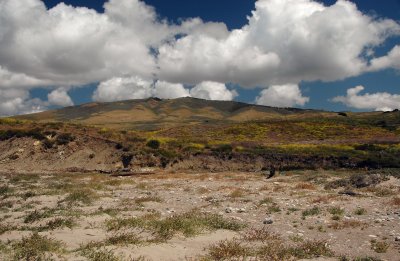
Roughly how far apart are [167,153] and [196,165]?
4.90 m

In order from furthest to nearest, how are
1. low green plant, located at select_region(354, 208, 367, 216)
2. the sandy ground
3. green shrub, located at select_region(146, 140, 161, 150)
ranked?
green shrub, located at select_region(146, 140, 161, 150)
low green plant, located at select_region(354, 208, 367, 216)
the sandy ground

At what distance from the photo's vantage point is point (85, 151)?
5625 centimetres

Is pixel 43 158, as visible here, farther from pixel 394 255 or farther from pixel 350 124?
pixel 350 124

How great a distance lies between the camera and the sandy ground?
12.4 metres

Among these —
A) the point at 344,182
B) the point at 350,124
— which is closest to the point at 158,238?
the point at 344,182

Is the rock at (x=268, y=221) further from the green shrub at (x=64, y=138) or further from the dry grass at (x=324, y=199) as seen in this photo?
the green shrub at (x=64, y=138)

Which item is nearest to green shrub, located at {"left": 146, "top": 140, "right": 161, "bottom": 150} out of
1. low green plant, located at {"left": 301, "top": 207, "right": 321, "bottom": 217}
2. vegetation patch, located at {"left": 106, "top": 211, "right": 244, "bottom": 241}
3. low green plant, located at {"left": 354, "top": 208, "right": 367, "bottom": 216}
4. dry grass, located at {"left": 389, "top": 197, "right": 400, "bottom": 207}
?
low green plant, located at {"left": 301, "top": 207, "right": 321, "bottom": 217}

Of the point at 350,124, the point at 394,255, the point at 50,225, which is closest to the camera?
the point at 394,255

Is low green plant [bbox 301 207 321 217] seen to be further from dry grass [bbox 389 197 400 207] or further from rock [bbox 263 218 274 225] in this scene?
dry grass [bbox 389 197 400 207]

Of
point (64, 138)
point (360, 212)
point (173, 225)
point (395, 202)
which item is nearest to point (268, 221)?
point (173, 225)

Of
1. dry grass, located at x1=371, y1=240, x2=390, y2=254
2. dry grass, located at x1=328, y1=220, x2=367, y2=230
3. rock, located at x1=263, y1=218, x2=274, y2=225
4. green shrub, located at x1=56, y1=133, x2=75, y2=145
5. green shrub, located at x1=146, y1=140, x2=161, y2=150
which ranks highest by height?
green shrub, located at x1=56, y1=133, x2=75, y2=145

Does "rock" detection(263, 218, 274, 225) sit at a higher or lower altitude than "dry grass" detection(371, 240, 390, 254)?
lower

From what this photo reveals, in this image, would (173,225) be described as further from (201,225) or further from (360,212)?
(360,212)

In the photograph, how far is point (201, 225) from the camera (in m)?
16.4
